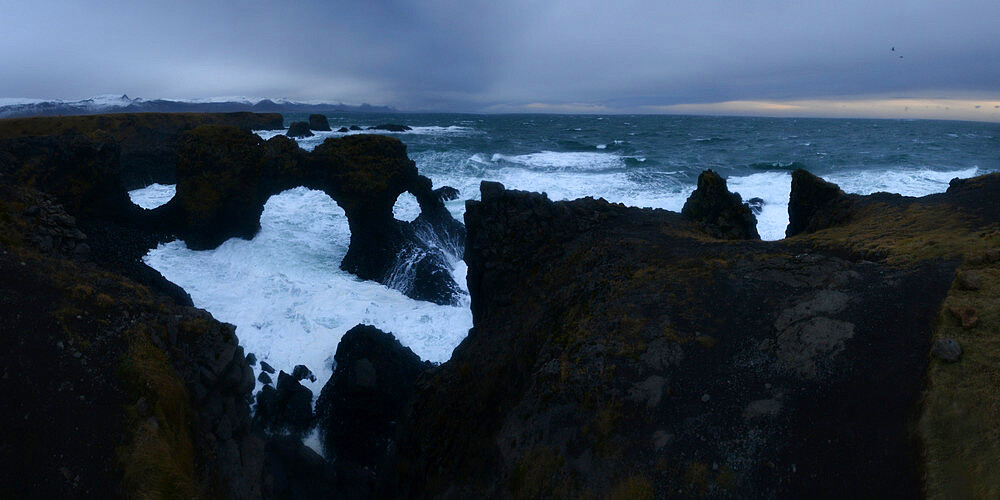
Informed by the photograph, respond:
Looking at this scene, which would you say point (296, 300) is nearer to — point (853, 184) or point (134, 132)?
point (134, 132)

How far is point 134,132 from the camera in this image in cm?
3850

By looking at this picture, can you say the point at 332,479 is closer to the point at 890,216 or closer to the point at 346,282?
the point at 346,282

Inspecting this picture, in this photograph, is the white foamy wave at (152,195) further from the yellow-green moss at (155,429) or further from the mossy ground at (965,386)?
the mossy ground at (965,386)

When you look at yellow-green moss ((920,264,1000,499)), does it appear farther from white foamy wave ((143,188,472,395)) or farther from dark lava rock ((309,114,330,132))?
dark lava rock ((309,114,330,132))

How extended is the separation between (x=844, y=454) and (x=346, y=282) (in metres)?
18.0

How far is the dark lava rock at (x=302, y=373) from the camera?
46.8 feet

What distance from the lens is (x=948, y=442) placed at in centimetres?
500

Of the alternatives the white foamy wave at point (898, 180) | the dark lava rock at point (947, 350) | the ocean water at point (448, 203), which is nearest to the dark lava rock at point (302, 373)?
the ocean water at point (448, 203)

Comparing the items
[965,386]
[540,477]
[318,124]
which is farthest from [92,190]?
[318,124]

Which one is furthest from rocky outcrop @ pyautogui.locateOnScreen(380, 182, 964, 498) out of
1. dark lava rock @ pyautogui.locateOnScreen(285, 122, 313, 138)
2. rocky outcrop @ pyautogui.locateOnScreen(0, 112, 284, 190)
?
dark lava rock @ pyautogui.locateOnScreen(285, 122, 313, 138)

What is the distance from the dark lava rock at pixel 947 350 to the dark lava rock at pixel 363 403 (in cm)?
1096

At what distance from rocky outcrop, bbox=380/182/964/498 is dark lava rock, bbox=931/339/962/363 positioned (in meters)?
0.29

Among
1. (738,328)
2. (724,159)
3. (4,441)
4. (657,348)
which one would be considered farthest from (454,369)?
(724,159)

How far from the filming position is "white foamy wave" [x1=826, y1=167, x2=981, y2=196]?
116ft
